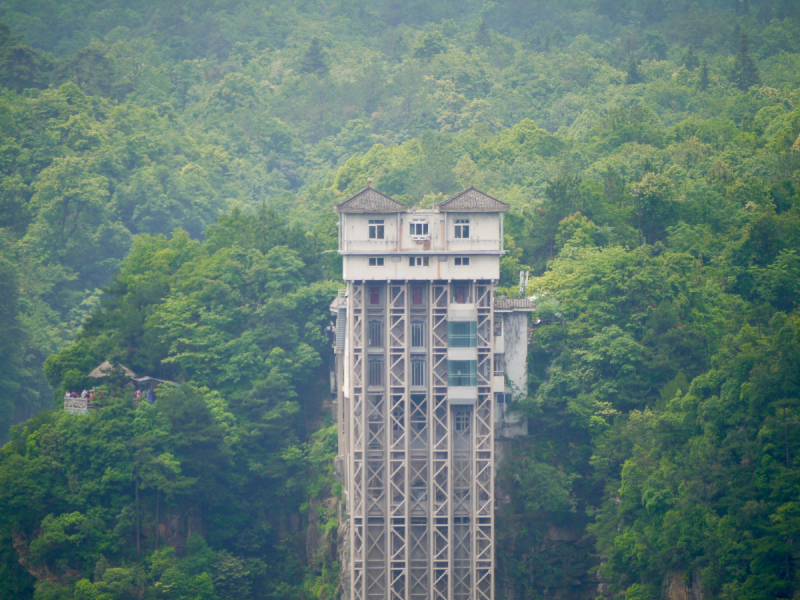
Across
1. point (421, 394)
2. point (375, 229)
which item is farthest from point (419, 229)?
point (421, 394)

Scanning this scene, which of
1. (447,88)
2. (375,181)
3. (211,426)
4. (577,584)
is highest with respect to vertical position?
(447,88)

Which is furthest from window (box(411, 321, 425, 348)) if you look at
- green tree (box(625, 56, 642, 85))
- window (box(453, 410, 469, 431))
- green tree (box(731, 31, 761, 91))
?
green tree (box(625, 56, 642, 85))

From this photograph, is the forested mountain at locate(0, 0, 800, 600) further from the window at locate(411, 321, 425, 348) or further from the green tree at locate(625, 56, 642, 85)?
the window at locate(411, 321, 425, 348)

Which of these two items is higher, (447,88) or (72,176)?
(447,88)

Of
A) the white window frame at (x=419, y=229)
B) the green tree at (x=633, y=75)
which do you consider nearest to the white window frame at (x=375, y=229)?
the white window frame at (x=419, y=229)

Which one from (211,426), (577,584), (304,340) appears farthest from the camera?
(304,340)

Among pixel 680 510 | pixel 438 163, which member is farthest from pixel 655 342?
pixel 438 163

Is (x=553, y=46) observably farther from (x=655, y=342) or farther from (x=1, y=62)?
(x=655, y=342)
